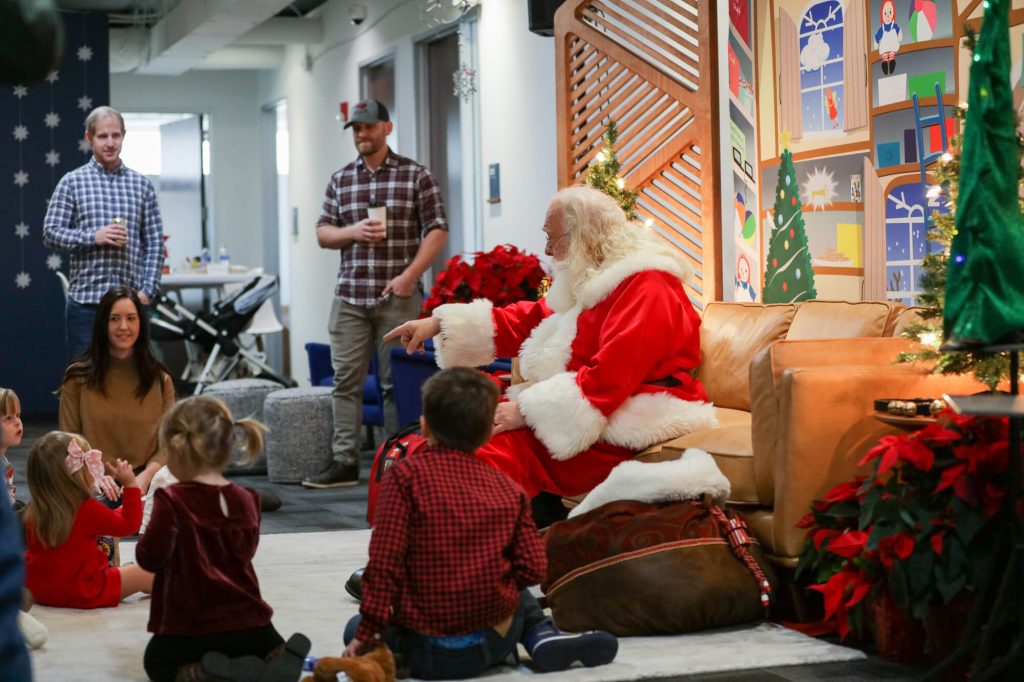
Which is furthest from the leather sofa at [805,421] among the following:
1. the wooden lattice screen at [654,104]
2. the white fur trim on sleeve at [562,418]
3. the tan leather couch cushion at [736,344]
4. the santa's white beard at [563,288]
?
the wooden lattice screen at [654,104]

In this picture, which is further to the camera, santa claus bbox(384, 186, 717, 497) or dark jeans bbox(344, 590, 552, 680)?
santa claus bbox(384, 186, 717, 497)

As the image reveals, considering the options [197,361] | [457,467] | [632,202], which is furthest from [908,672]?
[197,361]

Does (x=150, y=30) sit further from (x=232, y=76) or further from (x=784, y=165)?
(x=784, y=165)

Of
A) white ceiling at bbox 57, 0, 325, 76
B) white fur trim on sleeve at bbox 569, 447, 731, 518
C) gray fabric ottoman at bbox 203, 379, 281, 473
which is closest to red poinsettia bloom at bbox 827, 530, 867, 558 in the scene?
white fur trim on sleeve at bbox 569, 447, 731, 518

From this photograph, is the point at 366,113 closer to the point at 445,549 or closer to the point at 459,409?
the point at 459,409

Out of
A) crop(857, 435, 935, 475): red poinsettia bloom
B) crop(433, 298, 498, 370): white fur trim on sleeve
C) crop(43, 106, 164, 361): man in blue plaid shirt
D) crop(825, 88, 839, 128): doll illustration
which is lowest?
crop(857, 435, 935, 475): red poinsettia bloom

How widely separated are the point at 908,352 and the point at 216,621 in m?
1.79

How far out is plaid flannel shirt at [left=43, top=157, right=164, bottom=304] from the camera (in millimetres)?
5711

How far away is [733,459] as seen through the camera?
11.3ft

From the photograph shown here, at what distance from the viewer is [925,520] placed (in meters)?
2.79

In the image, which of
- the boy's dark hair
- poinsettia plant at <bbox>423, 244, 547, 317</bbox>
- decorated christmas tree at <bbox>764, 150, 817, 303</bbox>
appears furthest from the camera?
poinsettia plant at <bbox>423, 244, 547, 317</bbox>

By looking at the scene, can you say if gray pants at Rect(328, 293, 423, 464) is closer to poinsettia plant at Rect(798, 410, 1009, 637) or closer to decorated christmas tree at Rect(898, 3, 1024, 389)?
decorated christmas tree at Rect(898, 3, 1024, 389)

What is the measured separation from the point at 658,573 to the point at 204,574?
3.53 ft

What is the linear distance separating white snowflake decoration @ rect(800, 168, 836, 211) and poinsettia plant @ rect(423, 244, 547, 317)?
111 cm
